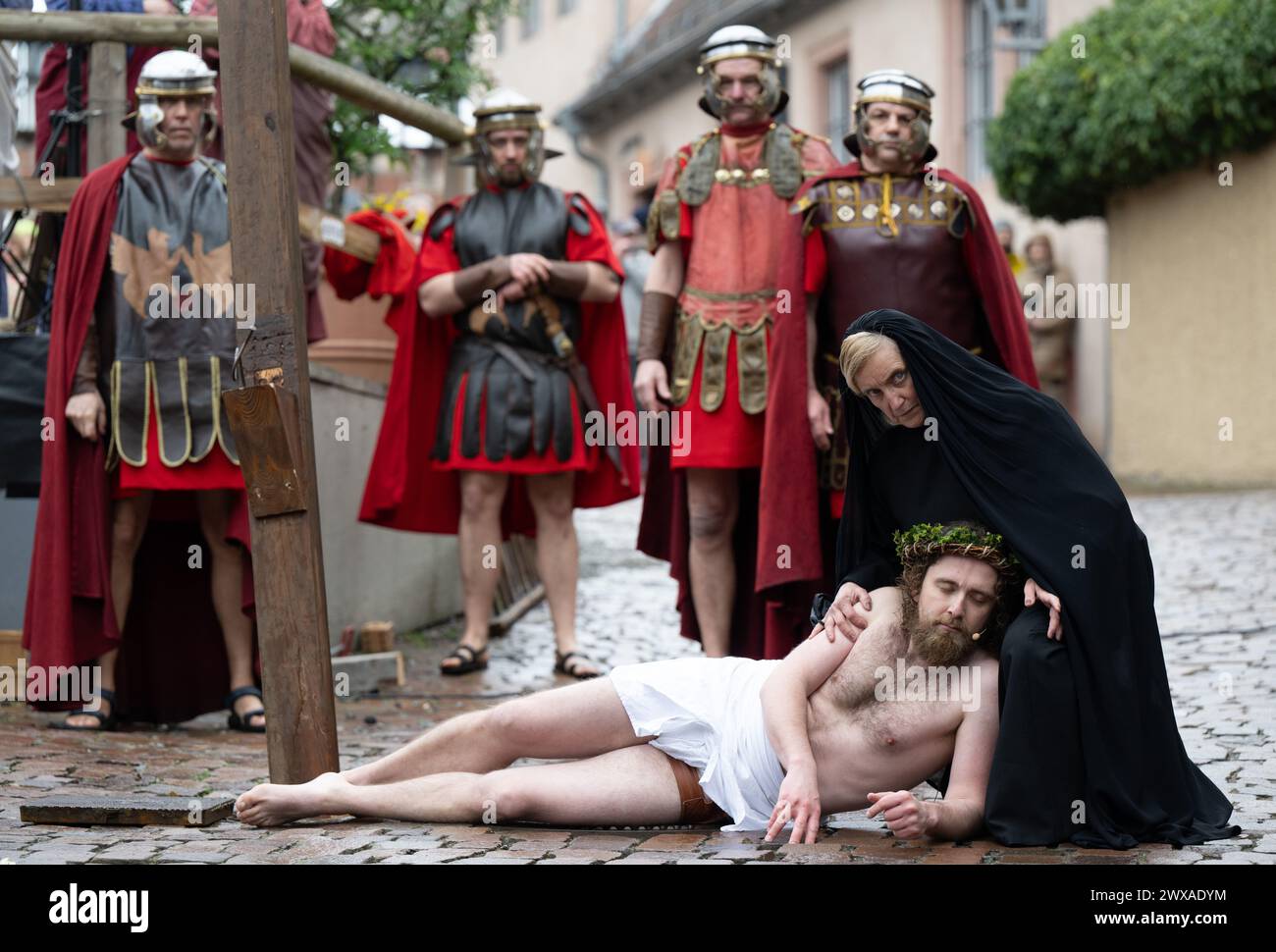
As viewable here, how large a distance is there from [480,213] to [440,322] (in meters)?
0.61

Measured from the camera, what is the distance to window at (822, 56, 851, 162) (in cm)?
2378

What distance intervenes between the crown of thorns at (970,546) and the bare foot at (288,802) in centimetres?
149

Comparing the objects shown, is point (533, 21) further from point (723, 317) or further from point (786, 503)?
point (786, 503)

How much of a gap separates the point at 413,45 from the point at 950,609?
28.0ft

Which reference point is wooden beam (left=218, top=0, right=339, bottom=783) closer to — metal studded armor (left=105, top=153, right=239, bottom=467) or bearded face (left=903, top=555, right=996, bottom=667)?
bearded face (left=903, top=555, right=996, bottom=667)

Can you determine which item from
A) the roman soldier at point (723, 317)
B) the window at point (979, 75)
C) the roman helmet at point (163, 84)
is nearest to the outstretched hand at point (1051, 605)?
the roman soldier at point (723, 317)

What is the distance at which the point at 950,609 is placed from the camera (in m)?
4.67

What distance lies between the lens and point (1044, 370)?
18188 mm

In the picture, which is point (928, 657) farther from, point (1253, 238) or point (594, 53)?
point (594, 53)

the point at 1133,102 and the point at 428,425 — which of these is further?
the point at 1133,102

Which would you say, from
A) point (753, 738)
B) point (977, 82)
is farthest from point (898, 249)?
point (977, 82)

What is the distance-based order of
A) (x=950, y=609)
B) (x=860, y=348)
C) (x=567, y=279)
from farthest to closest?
(x=567, y=279) → (x=860, y=348) → (x=950, y=609)
